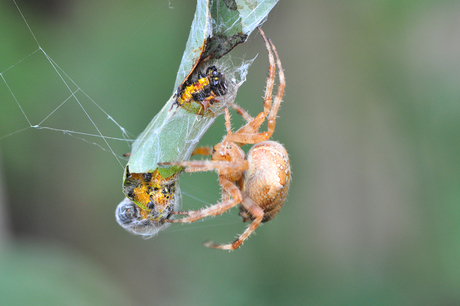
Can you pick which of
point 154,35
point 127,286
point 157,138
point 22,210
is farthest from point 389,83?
point 22,210

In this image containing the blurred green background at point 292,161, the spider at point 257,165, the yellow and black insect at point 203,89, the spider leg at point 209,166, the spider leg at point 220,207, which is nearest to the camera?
the yellow and black insect at point 203,89

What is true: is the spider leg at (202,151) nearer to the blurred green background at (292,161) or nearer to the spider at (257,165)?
the spider at (257,165)

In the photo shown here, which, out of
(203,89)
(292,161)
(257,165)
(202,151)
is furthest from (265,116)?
(292,161)

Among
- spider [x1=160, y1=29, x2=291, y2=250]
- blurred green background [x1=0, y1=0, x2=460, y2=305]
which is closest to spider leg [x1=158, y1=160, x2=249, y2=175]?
spider [x1=160, y1=29, x2=291, y2=250]

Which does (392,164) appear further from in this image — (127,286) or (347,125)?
(127,286)

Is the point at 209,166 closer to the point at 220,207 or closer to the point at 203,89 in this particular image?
the point at 220,207

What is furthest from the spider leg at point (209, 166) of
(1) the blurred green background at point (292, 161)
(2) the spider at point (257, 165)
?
(1) the blurred green background at point (292, 161)
